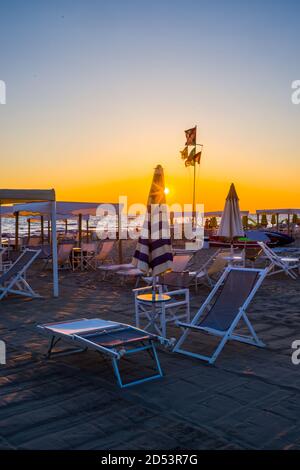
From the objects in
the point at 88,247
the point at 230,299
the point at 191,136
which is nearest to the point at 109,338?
the point at 230,299

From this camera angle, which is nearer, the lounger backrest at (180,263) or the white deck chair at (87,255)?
the lounger backrest at (180,263)

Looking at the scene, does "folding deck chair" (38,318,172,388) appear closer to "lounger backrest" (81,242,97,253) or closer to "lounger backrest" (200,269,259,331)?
"lounger backrest" (200,269,259,331)

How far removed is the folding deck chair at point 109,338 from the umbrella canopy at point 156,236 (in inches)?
37.1

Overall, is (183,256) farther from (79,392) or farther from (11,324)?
(79,392)

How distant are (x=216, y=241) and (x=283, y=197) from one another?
146ft

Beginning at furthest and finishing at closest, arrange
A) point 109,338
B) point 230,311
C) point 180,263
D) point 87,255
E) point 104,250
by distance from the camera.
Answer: point 87,255 < point 104,250 < point 180,263 < point 230,311 < point 109,338

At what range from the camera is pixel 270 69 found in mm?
8922

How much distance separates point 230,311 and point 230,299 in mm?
192

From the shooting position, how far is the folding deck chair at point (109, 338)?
3900 mm

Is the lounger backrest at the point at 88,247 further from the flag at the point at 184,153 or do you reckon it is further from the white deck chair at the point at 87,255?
the flag at the point at 184,153

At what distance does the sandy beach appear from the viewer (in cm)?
287

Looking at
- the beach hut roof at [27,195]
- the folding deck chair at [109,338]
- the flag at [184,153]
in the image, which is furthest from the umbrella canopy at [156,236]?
the flag at [184,153]

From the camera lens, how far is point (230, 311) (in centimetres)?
502

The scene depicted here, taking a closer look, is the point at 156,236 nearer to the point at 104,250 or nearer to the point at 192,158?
the point at 104,250
